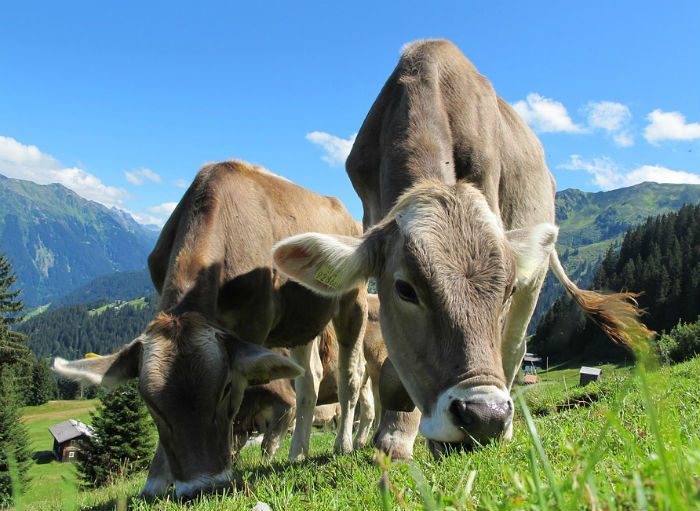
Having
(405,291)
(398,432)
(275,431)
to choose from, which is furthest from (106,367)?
(275,431)

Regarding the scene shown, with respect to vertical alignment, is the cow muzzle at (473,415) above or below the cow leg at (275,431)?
above

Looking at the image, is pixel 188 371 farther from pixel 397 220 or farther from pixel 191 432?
pixel 397 220

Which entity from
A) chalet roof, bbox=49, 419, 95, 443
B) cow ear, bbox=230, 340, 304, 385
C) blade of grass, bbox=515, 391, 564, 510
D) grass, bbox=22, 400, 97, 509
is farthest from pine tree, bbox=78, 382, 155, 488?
blade of grass, bbox=515, 391, 564, 510

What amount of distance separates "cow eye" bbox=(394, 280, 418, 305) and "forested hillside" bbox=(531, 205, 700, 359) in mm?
77334

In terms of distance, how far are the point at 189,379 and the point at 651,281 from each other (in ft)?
321

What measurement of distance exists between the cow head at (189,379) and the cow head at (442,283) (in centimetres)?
96

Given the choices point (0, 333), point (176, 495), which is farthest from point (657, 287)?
point (176, 495)

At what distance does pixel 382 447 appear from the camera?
4777mm

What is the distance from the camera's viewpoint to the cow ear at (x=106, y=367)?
5430 mm

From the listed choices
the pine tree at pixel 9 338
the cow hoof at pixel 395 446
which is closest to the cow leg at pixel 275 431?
the cow hoof at pixel 395 446

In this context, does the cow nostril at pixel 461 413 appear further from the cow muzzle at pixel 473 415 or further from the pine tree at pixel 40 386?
the pine tree at pixel 40 386

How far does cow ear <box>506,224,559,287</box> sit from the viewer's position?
4891 mm

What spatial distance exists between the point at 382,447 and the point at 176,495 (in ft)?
5.62

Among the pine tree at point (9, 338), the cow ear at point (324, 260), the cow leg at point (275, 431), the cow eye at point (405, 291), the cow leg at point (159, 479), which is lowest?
the pine tree at point (9, 338)
